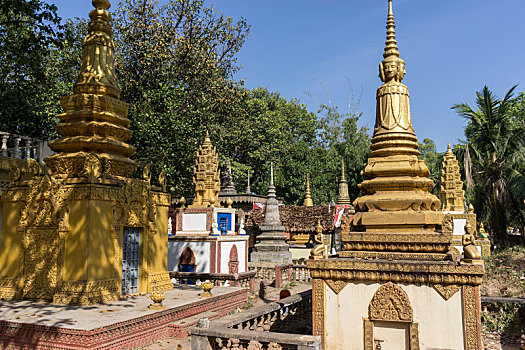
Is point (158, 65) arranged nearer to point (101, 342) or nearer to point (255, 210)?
point (255, 210)

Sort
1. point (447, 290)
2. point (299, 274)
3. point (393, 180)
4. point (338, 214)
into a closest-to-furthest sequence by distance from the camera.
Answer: point (447, 290) → point (393, 180) → point (299, 274) → point (338, 214)

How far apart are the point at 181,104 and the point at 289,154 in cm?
2061

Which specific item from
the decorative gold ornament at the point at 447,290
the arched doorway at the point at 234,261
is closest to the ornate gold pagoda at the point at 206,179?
the arched doorway at the point at 234,261

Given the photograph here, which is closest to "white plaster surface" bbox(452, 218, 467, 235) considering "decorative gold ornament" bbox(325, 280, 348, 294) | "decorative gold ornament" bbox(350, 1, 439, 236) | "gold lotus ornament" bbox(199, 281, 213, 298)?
"decorative gold ornament" bbox(350, 1, 439, 236)

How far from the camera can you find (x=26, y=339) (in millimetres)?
8469

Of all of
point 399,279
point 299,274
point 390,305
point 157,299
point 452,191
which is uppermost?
point 452,191

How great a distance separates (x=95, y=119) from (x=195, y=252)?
27.1ft

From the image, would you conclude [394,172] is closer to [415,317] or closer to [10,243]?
[415,317]

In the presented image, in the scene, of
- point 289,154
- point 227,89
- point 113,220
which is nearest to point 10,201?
point 113,220

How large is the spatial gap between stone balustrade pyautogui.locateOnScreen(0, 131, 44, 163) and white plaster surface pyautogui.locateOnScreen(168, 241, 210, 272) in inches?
263

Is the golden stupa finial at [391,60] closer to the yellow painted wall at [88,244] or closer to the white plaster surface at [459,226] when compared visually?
the yellow painted wall at [88,244]

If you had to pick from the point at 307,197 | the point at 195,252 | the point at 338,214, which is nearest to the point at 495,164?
the point at 338,214

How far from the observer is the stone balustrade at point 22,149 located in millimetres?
14523

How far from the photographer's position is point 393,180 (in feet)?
31.1
